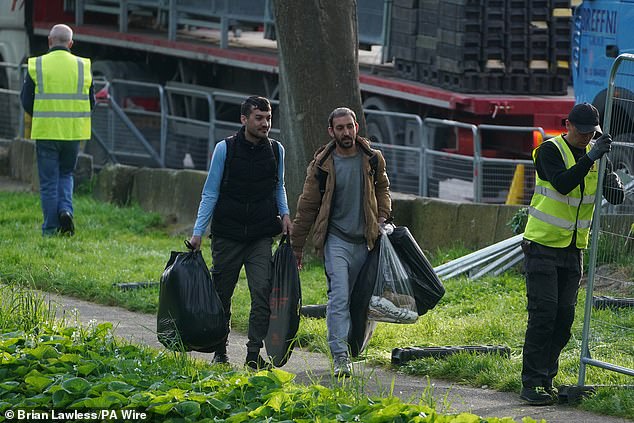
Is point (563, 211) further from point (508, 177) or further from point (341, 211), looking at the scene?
point (508, 177)

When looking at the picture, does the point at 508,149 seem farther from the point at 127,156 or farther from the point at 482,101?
the point at 127,156

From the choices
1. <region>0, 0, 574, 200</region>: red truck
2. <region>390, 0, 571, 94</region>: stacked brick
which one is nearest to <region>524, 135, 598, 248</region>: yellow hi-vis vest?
<region>0, 0, 574, 200</region>: red truck

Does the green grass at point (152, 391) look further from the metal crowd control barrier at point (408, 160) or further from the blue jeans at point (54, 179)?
the metal crowd control barrier at point (408, 160)

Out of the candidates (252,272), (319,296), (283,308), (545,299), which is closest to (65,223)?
(319,296)

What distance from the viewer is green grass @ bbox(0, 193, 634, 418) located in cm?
797

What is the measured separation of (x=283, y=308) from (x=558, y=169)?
5.91ft

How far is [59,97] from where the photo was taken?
13.0 m

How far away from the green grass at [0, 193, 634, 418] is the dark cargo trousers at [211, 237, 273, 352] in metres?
0.40

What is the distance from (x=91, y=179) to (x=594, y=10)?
6131 millimetres

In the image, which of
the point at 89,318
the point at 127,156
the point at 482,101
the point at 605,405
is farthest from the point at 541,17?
the point at 605,405

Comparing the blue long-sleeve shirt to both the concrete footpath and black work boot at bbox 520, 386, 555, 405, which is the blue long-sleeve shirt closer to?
the concrete footpath

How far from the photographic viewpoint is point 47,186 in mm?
12938

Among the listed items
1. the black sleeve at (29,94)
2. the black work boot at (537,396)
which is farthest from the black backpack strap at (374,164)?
the black sleeve at (29,94)

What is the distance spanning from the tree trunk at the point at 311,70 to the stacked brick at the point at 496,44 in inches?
145
